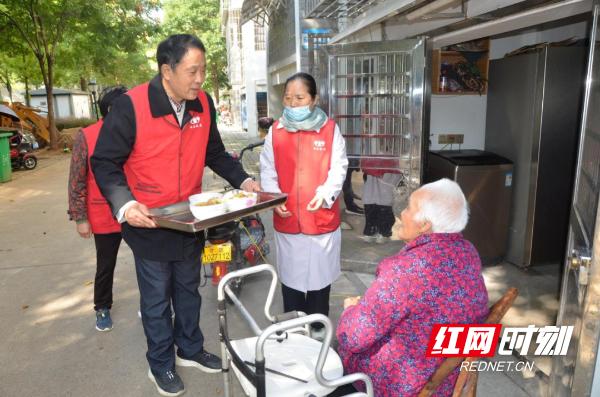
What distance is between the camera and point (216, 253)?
148 inches

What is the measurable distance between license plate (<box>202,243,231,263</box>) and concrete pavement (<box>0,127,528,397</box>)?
0.48m

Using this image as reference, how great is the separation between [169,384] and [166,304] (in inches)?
20.8

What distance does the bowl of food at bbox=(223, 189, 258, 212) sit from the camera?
82.7 inches

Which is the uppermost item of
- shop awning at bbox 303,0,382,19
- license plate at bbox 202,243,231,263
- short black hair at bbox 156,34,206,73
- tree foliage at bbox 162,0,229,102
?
tree foliage at bbox 162,0,229,102

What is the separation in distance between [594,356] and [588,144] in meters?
1.02

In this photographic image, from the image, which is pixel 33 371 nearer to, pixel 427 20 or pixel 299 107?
pixel 299 107

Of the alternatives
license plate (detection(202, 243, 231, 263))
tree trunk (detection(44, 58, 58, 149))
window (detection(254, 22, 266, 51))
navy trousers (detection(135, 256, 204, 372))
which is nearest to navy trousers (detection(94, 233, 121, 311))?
license plate (detection(202, 243, 231, 263))

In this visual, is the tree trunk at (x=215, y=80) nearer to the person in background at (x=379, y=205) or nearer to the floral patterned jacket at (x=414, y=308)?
the person in background at (x=379, y=205)

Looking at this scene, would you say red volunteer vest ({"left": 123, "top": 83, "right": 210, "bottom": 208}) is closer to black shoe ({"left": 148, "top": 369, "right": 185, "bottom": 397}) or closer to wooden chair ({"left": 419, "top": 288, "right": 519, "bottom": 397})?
black shoe ({"left": 148, "top": 369, "right": 185, "bottom": 397})

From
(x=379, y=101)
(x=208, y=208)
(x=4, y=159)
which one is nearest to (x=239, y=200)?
(x=208, y=208)

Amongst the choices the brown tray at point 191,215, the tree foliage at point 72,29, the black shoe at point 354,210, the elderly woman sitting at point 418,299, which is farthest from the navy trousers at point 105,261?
the tree foliage at point 72,29

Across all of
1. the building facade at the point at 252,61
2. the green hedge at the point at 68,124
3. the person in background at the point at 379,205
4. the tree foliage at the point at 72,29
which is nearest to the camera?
the person in background at the point at 379,205

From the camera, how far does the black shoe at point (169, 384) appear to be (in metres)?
2.77

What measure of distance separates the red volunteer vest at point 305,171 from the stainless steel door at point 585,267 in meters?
1.34
